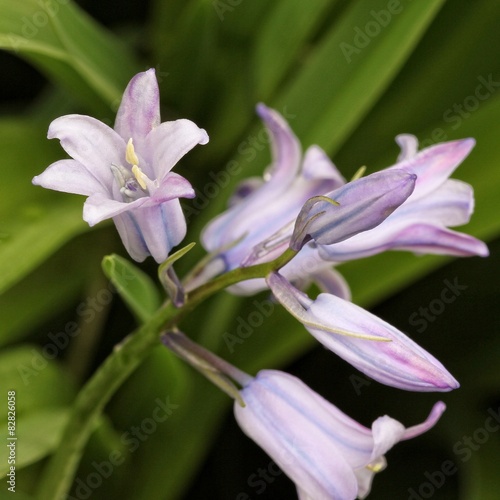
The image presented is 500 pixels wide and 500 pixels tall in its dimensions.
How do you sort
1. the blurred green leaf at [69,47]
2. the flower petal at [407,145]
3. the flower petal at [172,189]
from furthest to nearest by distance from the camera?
1. the blurred green leaf at [69,47]
2. the flower petal at [407,145]
3. the flower petal at [172,189]

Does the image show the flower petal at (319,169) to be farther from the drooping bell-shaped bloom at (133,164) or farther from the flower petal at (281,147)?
the drooping bell-shaped bloom at (133,164)

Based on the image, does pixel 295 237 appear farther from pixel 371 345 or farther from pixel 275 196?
pixel 275 196

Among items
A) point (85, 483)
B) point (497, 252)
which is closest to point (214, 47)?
point (497, 252)

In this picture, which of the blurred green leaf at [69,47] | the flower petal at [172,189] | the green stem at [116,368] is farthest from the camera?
the blurred green leaf at [69,47]

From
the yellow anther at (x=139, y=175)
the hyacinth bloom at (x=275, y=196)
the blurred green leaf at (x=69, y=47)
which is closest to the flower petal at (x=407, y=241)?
the hyacinth bloom at (x=275, y=196)

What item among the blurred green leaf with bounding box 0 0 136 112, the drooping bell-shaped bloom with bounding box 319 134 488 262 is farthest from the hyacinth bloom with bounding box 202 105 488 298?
the blurred green leaf with bounding box 0 0 136 112

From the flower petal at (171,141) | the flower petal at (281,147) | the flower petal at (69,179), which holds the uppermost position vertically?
the flower petal at (69,179)

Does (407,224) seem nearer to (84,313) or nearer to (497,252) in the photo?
(497,252)
